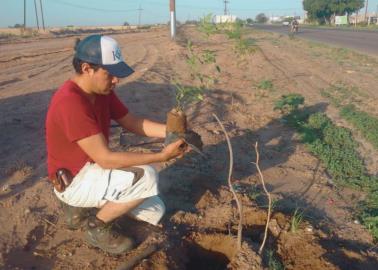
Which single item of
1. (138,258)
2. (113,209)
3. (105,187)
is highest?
(105,187)

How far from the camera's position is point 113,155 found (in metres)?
3.01

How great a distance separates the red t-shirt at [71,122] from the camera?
2.90m

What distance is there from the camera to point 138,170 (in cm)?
329

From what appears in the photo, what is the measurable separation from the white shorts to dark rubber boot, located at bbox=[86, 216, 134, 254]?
6.4 inches

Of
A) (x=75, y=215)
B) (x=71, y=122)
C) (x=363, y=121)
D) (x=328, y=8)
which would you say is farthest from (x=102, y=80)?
(x=328, y=8)

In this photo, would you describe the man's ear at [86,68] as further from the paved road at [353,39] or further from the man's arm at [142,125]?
the paved road at [353,39]

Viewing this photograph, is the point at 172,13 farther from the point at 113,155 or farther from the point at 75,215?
the point at 113,155

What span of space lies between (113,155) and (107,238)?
2.43 feet

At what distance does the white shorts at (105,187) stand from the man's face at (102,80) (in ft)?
1.86

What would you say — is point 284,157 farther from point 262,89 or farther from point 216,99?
point 262,89

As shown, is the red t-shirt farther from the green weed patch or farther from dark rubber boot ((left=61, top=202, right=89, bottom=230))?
the green weed patch

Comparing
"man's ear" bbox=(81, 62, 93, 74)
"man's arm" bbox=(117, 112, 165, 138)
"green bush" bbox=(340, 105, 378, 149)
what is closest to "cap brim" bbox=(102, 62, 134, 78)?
"man's ear" bbox=(81, 62, 93, 74)

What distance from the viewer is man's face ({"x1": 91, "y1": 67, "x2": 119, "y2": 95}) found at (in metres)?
3.03

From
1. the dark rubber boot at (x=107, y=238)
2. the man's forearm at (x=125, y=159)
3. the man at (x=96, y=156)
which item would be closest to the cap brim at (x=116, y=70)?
the man at (x=96, y=156)
